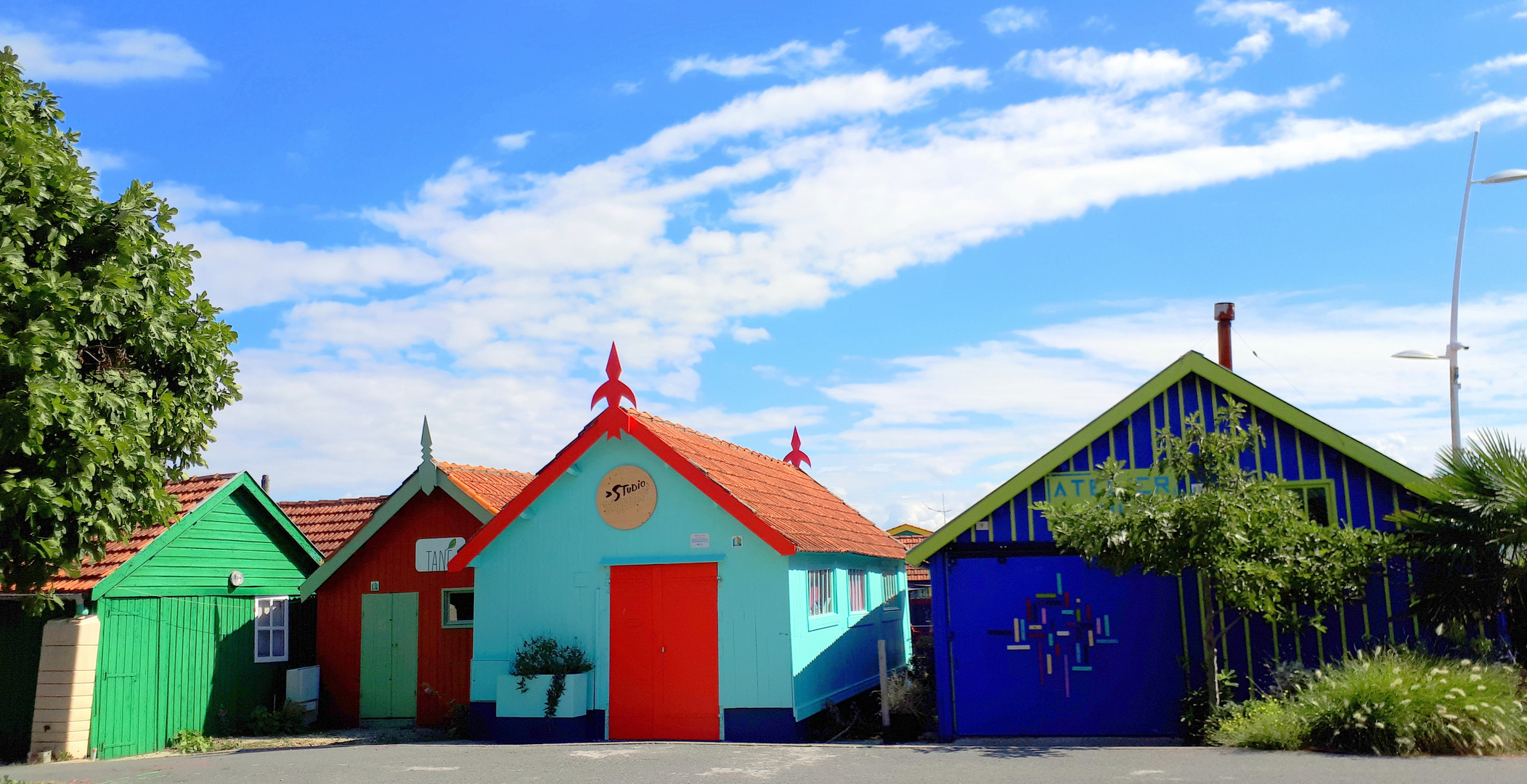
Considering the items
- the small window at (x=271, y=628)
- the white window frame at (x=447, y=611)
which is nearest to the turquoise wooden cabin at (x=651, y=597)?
the white window frame at (x=447, y=611)

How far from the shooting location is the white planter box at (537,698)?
15695 millimetres

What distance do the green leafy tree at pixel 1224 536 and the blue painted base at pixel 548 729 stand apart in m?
7.11

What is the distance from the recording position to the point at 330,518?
22.2 metres

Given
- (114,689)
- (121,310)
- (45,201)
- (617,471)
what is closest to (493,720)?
(617,471)

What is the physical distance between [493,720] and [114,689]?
532 centimetres

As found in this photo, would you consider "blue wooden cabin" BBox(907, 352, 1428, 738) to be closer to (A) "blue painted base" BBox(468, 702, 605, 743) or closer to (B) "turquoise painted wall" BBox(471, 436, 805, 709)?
(B) "turquoise painted wall" BBox(471, 436, 805, 709)

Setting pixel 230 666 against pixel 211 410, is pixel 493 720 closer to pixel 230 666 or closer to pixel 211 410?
pixel 230 666

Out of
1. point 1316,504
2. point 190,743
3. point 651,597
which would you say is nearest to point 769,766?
point 651,597

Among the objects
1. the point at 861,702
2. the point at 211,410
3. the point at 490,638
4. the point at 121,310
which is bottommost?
the point at 861,702

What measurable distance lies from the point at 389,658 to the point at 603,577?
16.9ft

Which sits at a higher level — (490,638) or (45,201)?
(45,201)

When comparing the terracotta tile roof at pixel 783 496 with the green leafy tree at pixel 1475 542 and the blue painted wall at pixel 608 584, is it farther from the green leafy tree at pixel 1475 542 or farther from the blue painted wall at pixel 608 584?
the green leafy tree at pixel 1475 542

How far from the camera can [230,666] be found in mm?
18062

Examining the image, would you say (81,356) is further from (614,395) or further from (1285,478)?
(1285,478)
